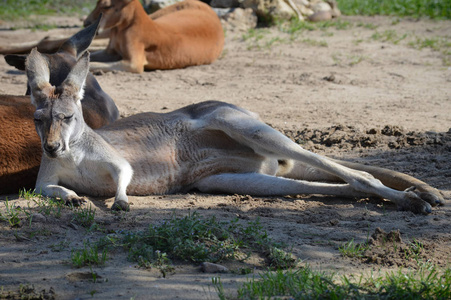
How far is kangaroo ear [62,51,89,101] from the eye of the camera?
4.16m

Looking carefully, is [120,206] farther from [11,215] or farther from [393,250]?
[393,250]

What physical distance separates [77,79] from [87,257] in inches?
60.4

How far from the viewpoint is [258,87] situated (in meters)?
8.00

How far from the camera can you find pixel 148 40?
8758mm

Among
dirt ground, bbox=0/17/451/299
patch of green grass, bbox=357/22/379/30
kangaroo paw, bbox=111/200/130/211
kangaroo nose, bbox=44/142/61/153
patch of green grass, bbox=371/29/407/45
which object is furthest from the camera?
patch of green grass, bbox=357/22/379/30

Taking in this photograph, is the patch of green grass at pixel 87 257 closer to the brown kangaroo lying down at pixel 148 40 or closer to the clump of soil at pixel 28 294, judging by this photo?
the clump of soil at pixel 28 294

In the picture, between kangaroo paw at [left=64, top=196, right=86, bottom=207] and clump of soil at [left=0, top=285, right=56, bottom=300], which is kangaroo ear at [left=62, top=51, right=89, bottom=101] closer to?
kangaroo paw at [left=64, top=196, right=86, bottom=207]

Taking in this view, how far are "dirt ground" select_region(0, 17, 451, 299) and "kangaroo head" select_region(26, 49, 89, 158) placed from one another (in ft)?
1.63

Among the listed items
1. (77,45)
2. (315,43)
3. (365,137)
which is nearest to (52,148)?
(77,45)

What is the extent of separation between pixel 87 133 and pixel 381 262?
7.40ft

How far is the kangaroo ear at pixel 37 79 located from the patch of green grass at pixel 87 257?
1306 millimetres

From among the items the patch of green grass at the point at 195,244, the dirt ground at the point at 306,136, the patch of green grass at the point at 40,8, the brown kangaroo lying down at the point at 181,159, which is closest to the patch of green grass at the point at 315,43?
the dirt ground at the point at 306,136

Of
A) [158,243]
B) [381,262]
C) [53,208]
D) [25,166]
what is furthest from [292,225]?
[25,166]

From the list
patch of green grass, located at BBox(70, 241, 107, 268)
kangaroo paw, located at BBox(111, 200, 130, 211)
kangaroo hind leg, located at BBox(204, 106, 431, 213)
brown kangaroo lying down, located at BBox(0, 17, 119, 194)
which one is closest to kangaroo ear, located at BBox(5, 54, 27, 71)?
brown kangaroo lying down, located at BBox(0, 17, 119, 194)
